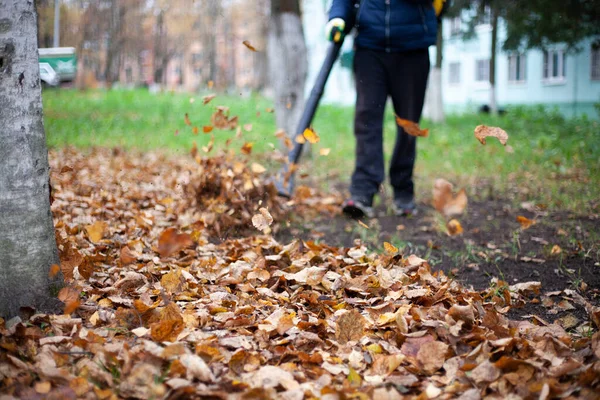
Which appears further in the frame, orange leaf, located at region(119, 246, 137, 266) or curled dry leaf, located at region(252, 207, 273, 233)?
curled dry leaf, located at region(252, 207, 273, 233)

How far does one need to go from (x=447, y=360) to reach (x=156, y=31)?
35536 millimetres

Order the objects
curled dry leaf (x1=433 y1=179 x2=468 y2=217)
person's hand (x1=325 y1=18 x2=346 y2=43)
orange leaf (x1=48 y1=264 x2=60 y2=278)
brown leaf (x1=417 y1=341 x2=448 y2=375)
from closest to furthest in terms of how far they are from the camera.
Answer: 1. brown leaf (x1=417 y1=341 x2=448 y2=375)
2. orange leaf (x1=48 y1=264 x2=60 y2=278)
3. curled dry leaf (x1=433 y1=179 x2=468 y2=217)
4. person's hand (x1=325 y1=18 x2=346 y2=43)

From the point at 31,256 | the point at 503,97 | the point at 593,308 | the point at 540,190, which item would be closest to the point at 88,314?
the point at 31,256

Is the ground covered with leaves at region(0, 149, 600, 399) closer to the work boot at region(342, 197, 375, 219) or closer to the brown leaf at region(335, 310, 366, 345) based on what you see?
the brown leaf at region(335, 310, 366, 345)

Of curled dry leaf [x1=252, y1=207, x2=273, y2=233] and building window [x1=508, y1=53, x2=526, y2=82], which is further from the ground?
building window [x1=508, y1=53, x2=526, y2=82]

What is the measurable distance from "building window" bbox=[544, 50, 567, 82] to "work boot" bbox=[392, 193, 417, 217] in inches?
787

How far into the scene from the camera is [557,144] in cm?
944

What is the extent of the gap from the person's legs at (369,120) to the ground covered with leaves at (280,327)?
3.07 feet

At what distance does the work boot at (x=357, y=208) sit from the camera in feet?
14.0

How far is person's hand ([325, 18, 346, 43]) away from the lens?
4113 mm

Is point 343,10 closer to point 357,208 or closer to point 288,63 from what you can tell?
point 357,208

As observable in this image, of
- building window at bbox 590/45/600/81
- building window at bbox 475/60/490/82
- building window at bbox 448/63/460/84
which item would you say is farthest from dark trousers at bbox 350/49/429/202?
building window at bbox 448/63/460/84

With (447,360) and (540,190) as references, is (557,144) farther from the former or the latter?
(447,360)

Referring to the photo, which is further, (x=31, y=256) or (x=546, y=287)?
(x=546, y=287)
